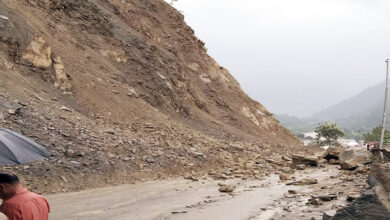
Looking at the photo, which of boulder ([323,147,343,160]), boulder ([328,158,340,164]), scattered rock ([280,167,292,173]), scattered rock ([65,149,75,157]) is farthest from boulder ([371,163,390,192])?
boulder ([323,147,343,160])

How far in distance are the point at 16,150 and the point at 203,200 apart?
7929 mm

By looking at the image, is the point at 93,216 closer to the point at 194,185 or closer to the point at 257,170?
the point at 194,185

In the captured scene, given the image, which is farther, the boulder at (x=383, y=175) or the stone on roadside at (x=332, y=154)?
the stone on roadside at (x=332, y=154)

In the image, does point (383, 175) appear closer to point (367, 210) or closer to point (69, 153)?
point (367, 210)

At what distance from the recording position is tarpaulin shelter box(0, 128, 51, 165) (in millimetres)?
3995

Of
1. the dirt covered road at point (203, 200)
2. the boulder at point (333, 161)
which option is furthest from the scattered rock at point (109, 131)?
the boulder at point (333, 161)

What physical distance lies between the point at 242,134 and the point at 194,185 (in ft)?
43.7

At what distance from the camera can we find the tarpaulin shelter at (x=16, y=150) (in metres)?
4.00

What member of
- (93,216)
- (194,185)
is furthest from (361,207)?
(194,185)

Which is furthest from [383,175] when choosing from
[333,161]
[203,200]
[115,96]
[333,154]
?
[115,96]

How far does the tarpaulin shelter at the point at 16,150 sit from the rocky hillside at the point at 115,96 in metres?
7.27

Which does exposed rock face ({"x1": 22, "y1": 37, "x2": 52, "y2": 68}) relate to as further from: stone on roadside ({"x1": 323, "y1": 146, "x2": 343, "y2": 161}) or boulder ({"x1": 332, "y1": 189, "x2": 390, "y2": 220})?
boulder ({"x1": 332, "y1": 189, "x2": 390, "y2": 220})

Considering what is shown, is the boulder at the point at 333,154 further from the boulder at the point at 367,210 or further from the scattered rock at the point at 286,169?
the boulder at the point at 367,210

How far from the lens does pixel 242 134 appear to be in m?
26.7
